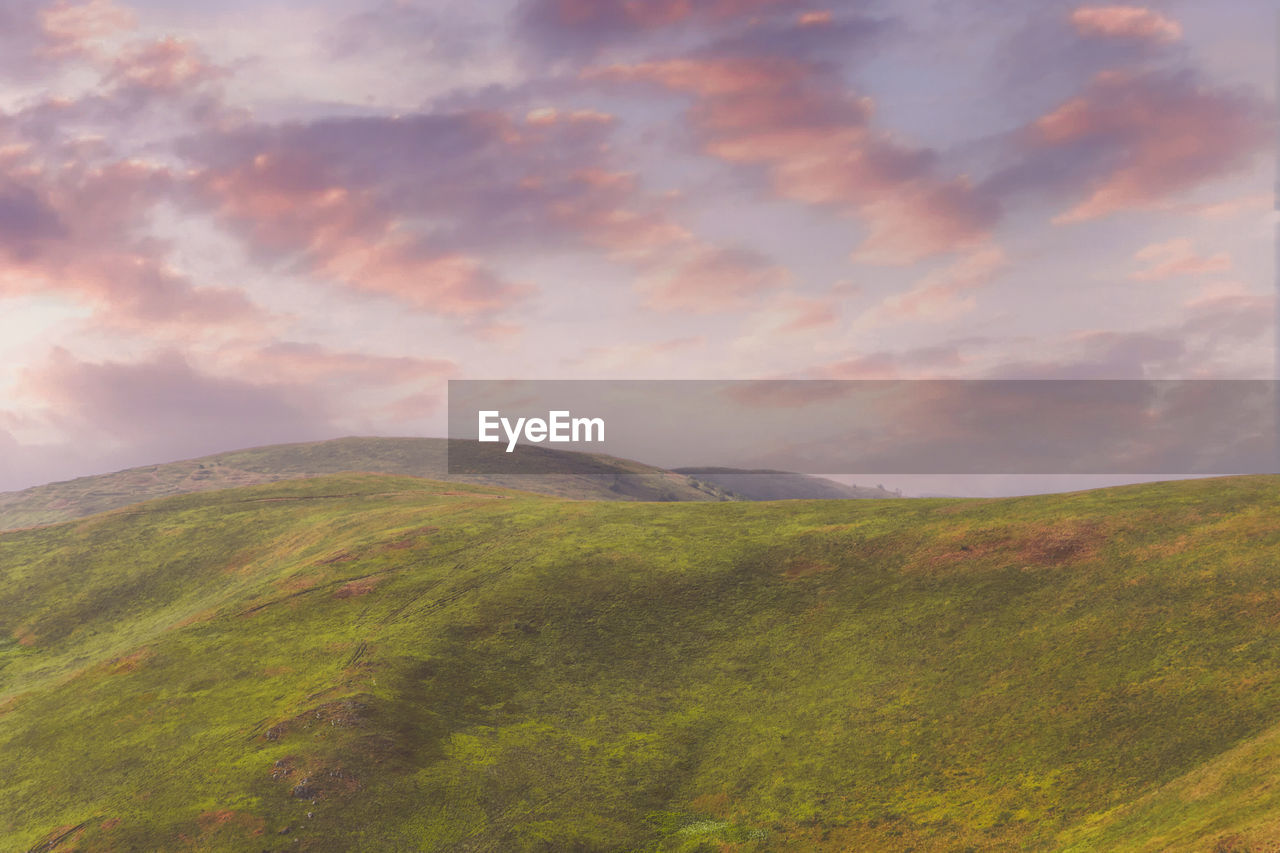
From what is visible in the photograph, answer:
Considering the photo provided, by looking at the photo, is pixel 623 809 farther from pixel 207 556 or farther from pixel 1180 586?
pixel 207 556

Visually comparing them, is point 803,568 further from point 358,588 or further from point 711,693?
point 358,588

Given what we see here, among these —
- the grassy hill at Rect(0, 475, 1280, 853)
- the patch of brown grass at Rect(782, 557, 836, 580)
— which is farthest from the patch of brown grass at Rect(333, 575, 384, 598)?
the patch of brown grass at Rect(782, 557, 836, 580)

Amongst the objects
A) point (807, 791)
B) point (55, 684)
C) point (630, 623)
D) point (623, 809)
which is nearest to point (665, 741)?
point (623, 809)

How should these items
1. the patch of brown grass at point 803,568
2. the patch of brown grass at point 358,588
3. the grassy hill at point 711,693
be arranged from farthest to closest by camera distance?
the patch of brown grass at point 358,588 → the patch of brown grass at point 803,568 → the grassy hill at point 711,693

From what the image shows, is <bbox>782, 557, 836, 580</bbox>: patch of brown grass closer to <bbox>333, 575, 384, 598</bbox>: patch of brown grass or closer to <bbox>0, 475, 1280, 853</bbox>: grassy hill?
<bbox>0, 475, 1280, 853</bbox>: grassy hill

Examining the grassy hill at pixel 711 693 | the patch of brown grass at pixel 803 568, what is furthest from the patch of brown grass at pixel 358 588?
the patch of brown grass at pixel 803 568

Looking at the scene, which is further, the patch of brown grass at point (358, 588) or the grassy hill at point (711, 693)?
the patch of brown grass at point (358, 588)

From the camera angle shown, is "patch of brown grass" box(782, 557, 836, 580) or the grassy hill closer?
the grassy hill

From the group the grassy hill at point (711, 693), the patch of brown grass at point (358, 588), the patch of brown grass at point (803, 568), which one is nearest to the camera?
the grassy hill at point (711, 693)

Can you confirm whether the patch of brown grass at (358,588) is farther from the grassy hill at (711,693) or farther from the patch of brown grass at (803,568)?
the patch of brown grass at (803,568)
